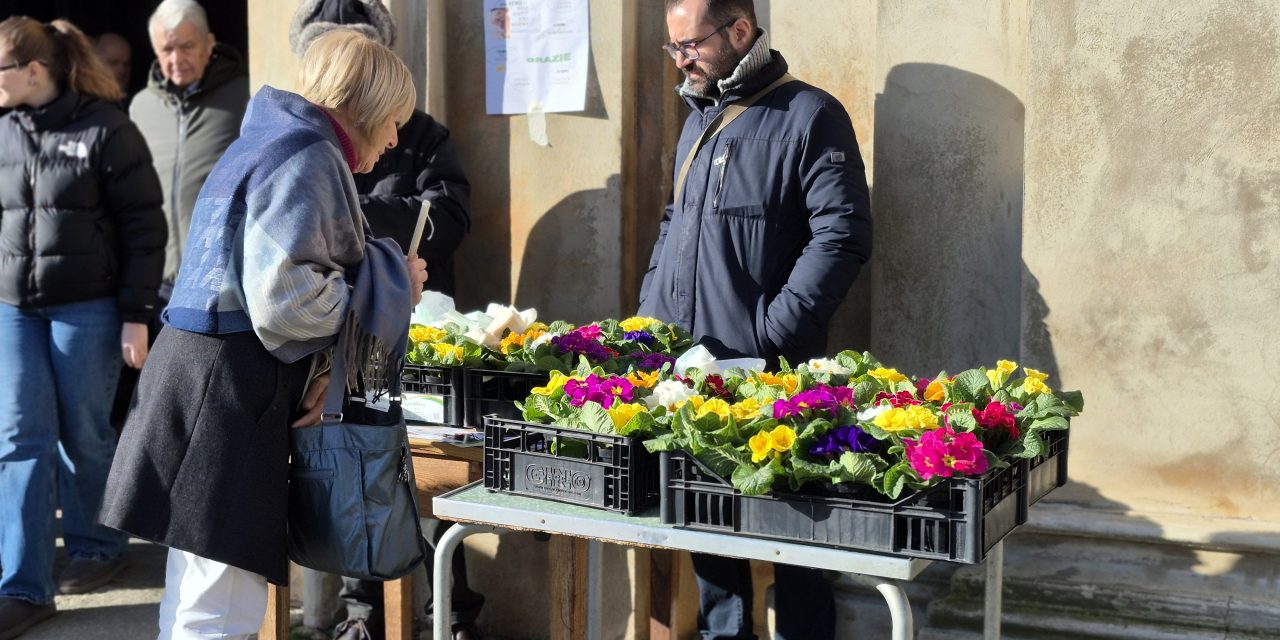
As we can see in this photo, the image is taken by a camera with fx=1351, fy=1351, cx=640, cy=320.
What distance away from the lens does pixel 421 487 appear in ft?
11.5

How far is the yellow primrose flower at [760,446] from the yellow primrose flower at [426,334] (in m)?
1.25

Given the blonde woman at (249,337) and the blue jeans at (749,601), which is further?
the blue jeans at (749,601)

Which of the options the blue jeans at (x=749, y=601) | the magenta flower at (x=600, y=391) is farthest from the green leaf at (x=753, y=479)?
the blue jeans at (x=749, y=601)

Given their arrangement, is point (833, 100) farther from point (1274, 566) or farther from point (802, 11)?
point (1274, 566)

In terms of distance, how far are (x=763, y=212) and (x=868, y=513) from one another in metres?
1.44

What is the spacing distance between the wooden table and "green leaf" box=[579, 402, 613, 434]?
667 millimetres

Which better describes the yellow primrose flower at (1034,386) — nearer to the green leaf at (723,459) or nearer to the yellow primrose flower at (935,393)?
the yellow primrose flower at (935,393)

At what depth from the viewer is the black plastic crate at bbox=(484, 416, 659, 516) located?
2629 millimetres

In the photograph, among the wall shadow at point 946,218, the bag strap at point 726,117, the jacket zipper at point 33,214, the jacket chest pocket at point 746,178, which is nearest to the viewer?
the jacket chest pocket at point 746,178

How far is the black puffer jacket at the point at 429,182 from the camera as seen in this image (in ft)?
14.4

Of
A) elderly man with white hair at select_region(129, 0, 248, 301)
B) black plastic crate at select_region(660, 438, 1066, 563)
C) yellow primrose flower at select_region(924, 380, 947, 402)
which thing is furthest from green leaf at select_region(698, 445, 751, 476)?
elderly man with white hair at select_region(129, 0, 248, 301)

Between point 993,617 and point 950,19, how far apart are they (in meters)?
1.81

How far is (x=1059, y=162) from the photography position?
375 cm

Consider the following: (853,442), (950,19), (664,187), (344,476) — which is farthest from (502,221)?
(853,442)
